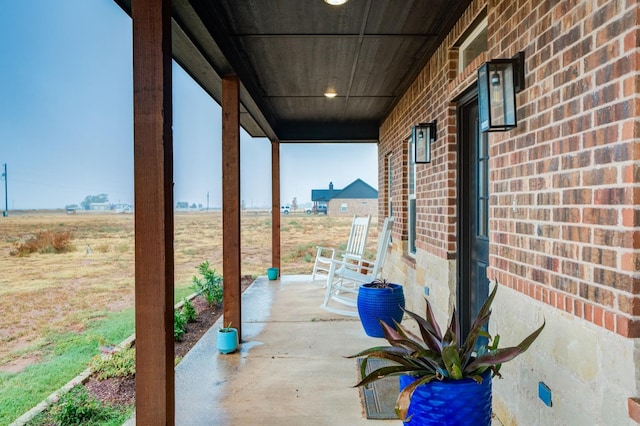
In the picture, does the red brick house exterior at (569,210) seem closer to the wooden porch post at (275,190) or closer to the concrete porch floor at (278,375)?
the concrete porch floor at (278,375)

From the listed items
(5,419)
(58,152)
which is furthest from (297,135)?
(5,419)

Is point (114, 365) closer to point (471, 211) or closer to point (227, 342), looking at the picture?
point (227, 342)

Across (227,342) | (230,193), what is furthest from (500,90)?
(227,342)

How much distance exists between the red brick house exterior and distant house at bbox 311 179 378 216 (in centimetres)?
1563

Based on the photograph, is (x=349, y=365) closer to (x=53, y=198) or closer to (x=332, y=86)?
(x=332, y=86)

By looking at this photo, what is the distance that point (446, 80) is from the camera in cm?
333

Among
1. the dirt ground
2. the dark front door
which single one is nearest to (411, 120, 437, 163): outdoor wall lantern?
the dark front door

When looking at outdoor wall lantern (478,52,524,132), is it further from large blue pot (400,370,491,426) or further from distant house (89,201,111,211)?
distant house (89,201,111,211)

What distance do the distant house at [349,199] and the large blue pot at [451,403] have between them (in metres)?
16.5

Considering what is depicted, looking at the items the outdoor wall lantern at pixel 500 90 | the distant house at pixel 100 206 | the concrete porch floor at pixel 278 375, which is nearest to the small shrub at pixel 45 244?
the distant house at pixel 100 206

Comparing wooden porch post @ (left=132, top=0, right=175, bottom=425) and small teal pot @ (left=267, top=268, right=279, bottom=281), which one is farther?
small teal pot @ (left=267, top=268, right=279, bottom=281)

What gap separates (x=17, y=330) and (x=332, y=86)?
166 inches

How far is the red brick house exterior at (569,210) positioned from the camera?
128 cm

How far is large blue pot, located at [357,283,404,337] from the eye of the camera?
3656mm
